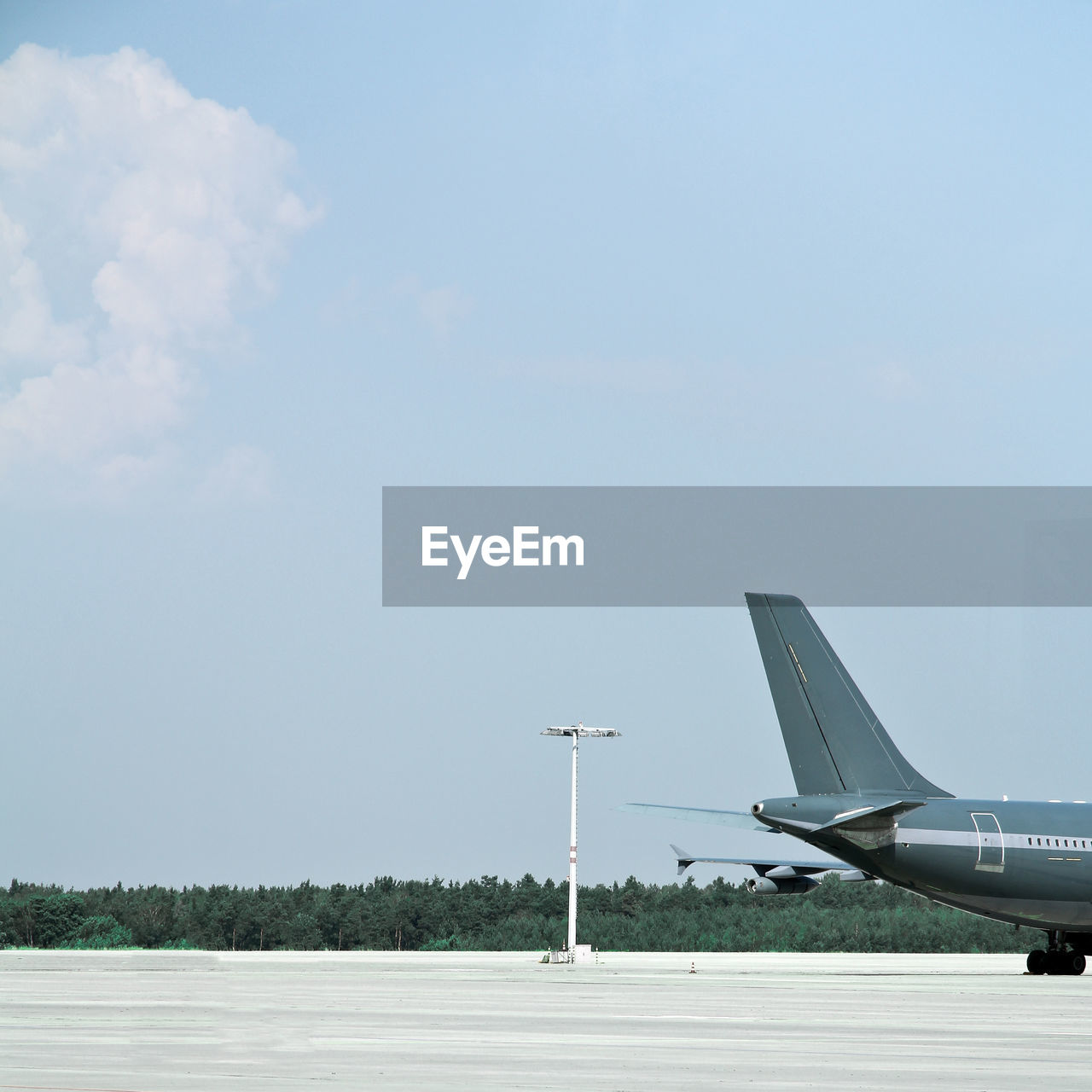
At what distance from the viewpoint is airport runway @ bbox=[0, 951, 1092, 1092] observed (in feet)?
47.6

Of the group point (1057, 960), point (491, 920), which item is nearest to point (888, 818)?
point (1057, 960)

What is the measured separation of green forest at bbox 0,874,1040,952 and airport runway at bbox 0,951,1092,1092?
44538mm

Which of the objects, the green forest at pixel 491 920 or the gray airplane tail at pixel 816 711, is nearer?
the gray airplane tail at pixel 816 711

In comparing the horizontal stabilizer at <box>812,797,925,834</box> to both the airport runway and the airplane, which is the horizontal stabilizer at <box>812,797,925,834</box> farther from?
the airport runway

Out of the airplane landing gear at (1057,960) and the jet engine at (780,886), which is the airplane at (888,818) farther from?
the jet engine at (780,886)

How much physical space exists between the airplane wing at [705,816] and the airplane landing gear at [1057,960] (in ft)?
30.4

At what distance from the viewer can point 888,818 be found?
41.1 m

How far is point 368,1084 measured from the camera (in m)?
13.6

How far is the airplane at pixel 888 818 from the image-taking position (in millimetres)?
41562

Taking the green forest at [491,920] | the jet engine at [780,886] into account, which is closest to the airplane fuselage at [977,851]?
the jet engine at [780,886]

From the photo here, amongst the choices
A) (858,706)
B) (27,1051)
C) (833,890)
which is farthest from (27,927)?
(27,1051)

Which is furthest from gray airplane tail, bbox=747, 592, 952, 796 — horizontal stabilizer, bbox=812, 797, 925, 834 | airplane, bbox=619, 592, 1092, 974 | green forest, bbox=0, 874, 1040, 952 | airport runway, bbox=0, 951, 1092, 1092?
green forest, bbox=0, 874, 1040, 952

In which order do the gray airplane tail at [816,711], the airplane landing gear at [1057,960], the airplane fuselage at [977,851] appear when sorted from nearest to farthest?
the airplane fuselage at [977,851] < the gray airplane tail at [816,711] < the airplane landing gear at [1057,960]

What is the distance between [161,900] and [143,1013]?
9311cm
